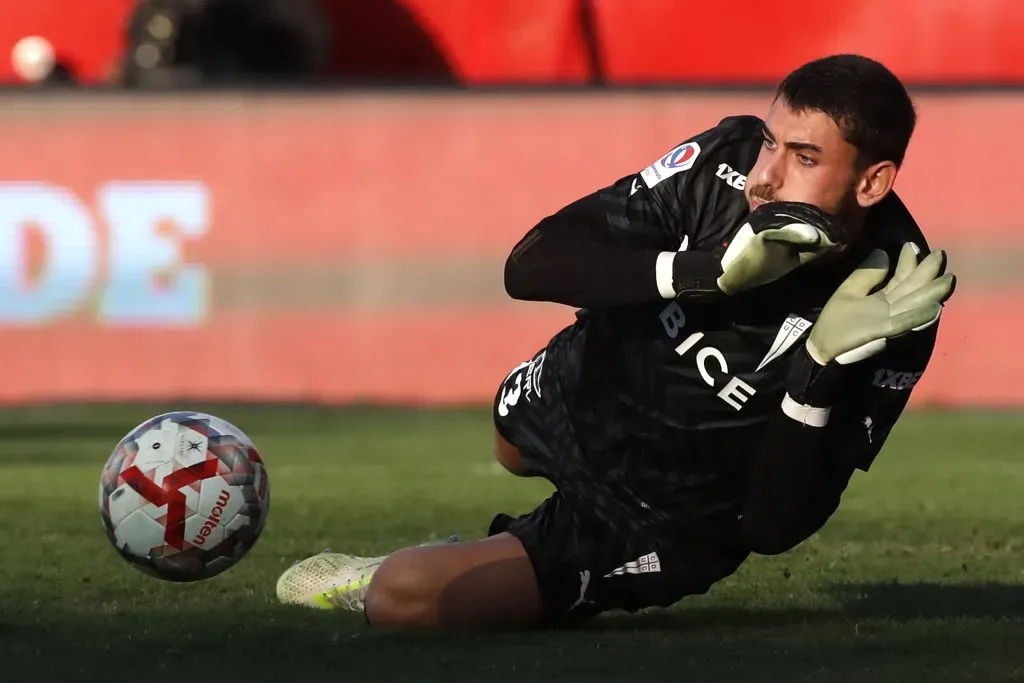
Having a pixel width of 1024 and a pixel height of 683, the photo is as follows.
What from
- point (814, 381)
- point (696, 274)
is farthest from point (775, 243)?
point (814, 381)

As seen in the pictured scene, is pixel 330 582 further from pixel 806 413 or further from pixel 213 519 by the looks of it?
pixel 806 413

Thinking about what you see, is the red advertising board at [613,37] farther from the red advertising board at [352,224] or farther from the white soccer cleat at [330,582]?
the white soccer cleat at [330,582]

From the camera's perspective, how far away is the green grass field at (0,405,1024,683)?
178 inches

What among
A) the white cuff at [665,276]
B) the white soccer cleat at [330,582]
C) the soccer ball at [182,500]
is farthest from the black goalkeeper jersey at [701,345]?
the soccer ball at [182,500]

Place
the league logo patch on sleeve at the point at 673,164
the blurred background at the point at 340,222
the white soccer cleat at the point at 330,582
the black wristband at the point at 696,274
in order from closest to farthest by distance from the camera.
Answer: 1. the black wristband at the point at 696,274
2. the league logo patch on sleeve at the point at 673,164
3. the white soccer cleat at the point at 330,582
4. the blurred background at the point at 340,222

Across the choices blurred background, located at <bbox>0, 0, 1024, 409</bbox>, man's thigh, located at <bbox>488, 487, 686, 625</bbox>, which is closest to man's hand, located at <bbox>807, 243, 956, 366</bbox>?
man's thigh, located at <bbox>488, 487, 686, 625</bbox>

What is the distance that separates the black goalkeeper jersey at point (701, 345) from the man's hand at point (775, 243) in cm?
29

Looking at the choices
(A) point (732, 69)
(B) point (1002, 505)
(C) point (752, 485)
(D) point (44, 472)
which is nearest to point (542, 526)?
(C) point (752, 485)

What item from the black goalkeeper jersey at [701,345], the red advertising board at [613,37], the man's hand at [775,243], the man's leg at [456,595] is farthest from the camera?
the red advertising board at [613,37]

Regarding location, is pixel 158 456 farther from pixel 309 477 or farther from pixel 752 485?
pixel 309 477

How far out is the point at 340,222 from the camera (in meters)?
14.2

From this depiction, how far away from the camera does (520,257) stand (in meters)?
4.82

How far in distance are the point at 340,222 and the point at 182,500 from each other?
886 cm

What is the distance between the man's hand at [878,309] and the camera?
15.1 feet
